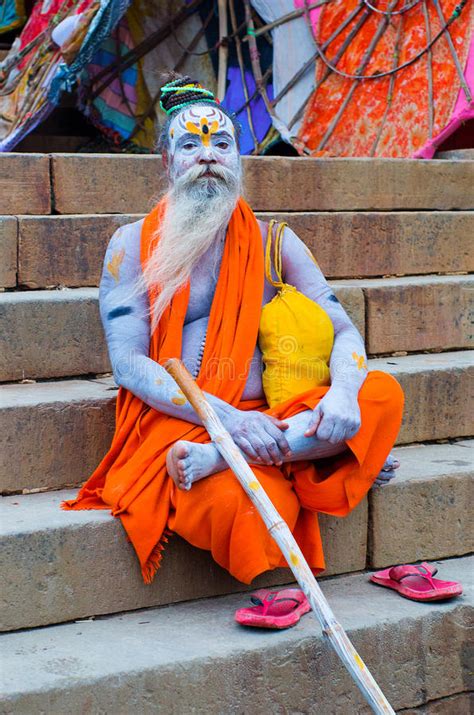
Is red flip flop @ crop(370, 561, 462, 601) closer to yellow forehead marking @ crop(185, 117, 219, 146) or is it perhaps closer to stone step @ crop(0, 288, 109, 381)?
stone step @ crop(0, 288, 109, 381)

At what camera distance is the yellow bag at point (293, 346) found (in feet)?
11.3

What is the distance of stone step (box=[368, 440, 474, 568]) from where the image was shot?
12.1ft

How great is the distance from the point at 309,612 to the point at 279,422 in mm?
621

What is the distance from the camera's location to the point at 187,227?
11.6 feet

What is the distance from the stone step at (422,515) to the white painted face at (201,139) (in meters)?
1.30

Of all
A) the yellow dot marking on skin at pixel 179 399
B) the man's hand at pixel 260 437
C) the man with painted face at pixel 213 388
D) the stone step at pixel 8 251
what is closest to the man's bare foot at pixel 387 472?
the man with painted face at pixel 213 388

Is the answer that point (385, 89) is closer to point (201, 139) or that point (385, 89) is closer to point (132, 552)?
point (201, 139)

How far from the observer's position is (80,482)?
371 centimetres

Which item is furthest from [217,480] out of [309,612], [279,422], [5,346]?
[5,346]

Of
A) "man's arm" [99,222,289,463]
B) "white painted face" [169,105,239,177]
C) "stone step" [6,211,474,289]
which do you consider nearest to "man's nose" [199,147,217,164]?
"white painted face" [169,105,239,177]

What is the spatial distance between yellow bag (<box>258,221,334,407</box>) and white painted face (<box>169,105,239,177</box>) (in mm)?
541

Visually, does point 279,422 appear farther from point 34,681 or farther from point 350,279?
point 350,279

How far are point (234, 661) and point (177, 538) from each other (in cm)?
49

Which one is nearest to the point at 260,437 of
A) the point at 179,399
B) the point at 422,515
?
the point at 179,399
